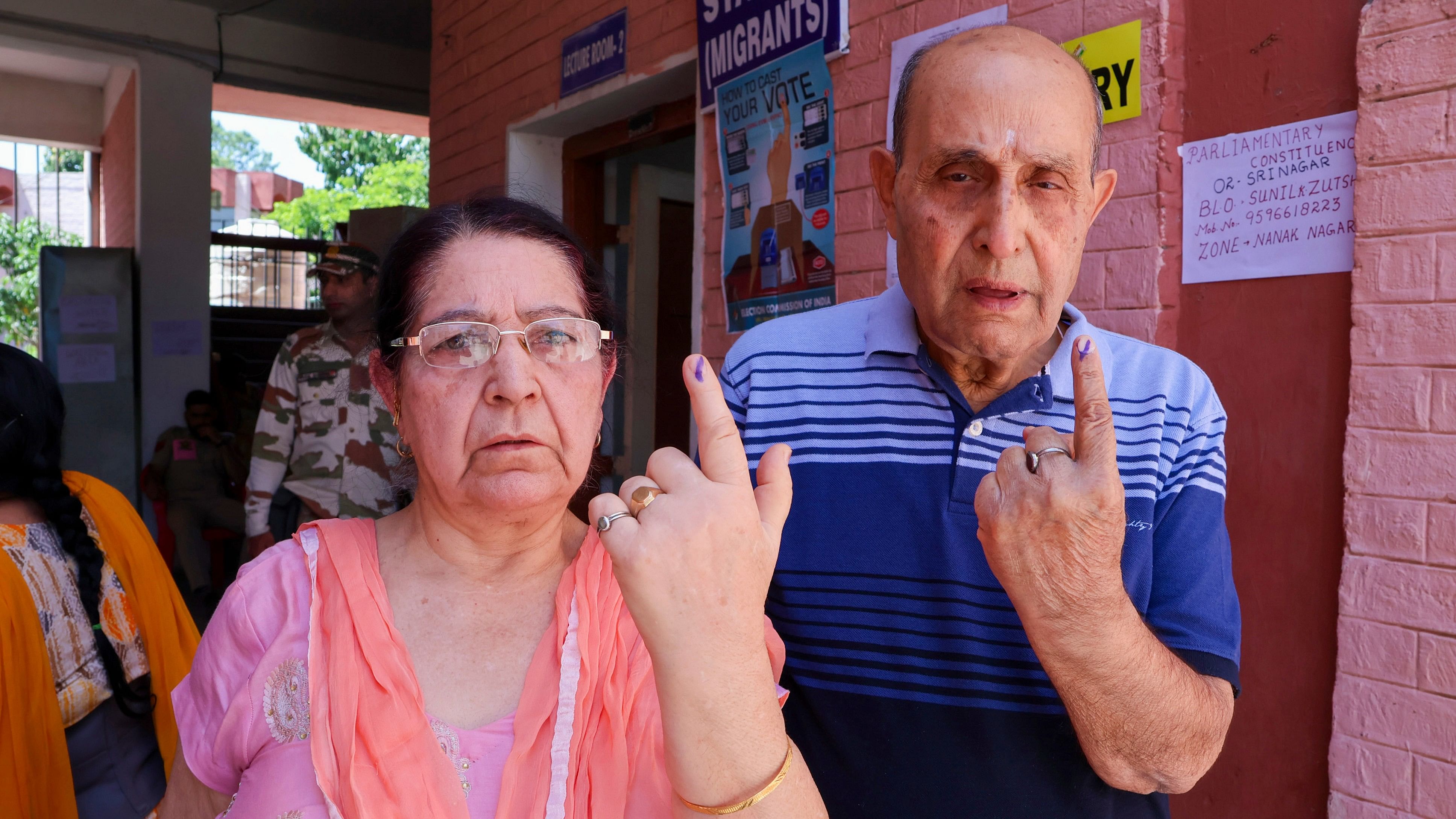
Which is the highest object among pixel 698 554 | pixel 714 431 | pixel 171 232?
pixel 171 232

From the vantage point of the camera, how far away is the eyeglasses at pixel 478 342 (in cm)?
131

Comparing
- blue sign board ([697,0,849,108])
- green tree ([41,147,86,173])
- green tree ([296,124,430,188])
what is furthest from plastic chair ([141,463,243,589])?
green tree ([296,124,430,188])

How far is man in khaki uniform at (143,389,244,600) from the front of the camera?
635 centimetres

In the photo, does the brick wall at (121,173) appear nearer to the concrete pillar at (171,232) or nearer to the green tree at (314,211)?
the concrete pillar at (171,232)

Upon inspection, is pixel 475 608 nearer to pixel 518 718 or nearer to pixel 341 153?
pixel 518 718

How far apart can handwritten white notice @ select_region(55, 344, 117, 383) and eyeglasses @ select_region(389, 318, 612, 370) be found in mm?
6878

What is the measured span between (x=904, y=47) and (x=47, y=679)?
105 inches

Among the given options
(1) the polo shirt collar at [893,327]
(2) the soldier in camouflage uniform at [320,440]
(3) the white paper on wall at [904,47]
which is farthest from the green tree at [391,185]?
(1) the polo shirt collar at [893,327]

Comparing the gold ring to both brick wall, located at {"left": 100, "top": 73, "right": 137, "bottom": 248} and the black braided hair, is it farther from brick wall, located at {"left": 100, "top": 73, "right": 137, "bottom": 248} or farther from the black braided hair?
brick wall, located at {"left": 100, "top": 73, "right": 137, "bottom": 248}

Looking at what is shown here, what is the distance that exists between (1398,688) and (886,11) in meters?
2.06

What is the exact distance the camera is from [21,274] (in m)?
22.3

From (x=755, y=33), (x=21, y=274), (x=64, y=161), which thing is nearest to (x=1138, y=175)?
(x=755, y=33)

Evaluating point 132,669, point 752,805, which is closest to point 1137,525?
point 752,805

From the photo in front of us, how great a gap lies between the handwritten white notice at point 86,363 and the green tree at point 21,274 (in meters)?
16.4
